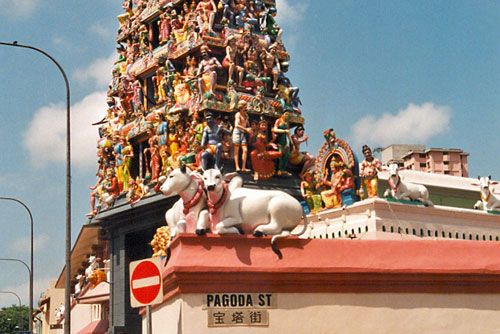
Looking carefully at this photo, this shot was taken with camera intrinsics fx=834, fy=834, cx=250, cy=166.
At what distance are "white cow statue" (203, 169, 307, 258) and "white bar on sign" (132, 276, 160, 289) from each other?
242 cm

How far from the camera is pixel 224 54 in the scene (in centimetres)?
3025

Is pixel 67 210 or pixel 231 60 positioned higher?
pixel 231 60

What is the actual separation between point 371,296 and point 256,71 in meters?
17.1

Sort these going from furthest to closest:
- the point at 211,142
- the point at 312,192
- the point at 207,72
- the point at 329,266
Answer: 1. the point at 207,72
2. the point at 211,142
3. the point at 312,192
4. the point at 329,266

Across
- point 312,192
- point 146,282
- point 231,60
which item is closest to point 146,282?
point 146,282

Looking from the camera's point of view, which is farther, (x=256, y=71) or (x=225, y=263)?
(x=256, y=71)

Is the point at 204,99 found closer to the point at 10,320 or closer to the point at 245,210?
the point at 245,210

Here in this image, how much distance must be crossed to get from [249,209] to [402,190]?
8.08 meters

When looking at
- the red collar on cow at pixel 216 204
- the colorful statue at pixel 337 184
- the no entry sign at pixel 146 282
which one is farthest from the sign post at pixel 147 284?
the colorful statue at pixel 337 184

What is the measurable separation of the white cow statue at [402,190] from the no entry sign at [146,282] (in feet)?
34.1

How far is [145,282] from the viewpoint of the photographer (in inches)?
463

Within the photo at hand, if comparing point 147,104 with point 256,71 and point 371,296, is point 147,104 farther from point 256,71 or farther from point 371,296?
point 371,296

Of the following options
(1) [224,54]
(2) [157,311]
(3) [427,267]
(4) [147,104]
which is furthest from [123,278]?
(3) [427,267]

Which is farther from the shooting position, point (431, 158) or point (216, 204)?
point (431, 158)
